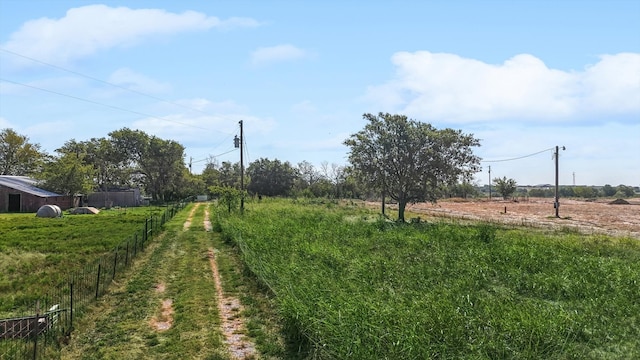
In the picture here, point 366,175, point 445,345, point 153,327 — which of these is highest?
point 366,175

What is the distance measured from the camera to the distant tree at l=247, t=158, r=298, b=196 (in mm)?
82250

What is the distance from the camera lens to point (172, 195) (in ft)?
255

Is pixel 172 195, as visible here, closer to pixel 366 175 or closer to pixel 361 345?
pixel 366 175

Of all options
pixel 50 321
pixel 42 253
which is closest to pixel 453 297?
pixel 50 321

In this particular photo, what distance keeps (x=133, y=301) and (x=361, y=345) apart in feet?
24.2

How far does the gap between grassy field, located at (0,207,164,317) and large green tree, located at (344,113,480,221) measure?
1689 centimetres

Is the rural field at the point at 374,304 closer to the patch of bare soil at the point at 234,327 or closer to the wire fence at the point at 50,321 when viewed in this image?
the patch of bare soil at the point at 234,327

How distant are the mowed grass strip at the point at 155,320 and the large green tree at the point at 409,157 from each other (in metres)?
19.2

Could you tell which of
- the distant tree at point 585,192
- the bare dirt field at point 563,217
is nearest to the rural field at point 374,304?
the bare dirt field at point 563,217

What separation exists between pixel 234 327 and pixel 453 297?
15.0 ft

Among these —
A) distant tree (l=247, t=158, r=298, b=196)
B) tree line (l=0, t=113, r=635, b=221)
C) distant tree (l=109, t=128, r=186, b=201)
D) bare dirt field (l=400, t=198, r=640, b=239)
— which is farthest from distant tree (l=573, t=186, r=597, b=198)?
distant tree (l=109, t=128, r=186, b=201)

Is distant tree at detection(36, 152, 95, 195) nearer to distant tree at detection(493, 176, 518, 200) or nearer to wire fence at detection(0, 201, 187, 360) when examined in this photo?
wire fence at detection(0, 201, 187, 360)

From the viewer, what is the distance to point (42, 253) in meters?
17.8

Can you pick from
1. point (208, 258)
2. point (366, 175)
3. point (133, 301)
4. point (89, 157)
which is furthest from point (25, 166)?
point (133, 301)
